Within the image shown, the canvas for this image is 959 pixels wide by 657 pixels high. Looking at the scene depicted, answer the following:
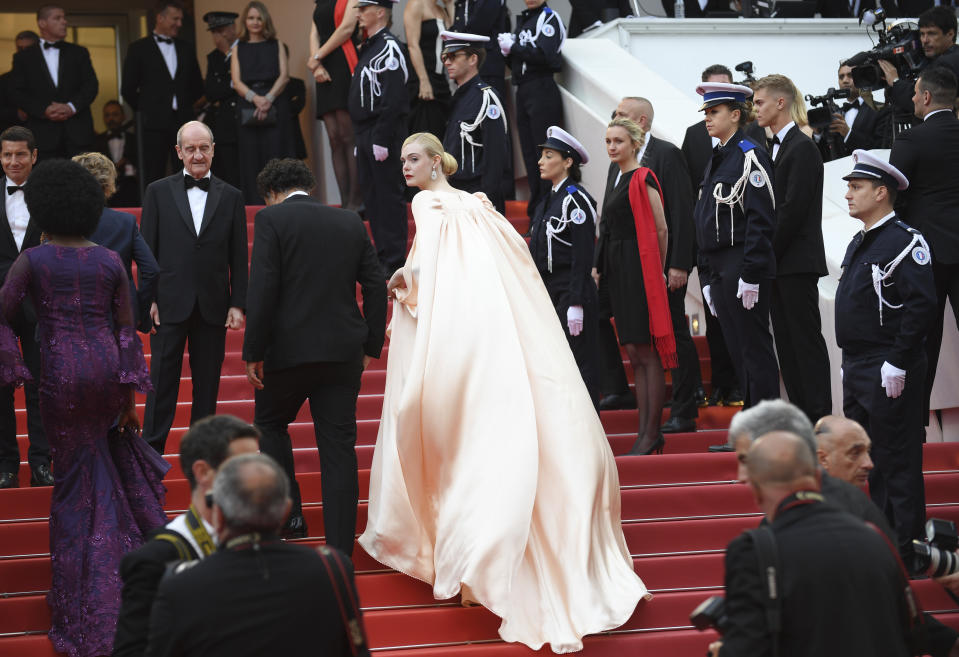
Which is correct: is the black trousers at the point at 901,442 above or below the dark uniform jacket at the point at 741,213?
below

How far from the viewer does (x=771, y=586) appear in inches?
131

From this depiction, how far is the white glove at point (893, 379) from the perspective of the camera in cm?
609

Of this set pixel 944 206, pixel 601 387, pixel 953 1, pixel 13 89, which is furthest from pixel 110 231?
pixel 953 1

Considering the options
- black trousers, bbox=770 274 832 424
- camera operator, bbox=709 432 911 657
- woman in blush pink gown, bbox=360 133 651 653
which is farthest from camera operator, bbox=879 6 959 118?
camera operator, bbox=709 432 911 657

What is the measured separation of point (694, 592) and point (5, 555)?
3051 millimetres

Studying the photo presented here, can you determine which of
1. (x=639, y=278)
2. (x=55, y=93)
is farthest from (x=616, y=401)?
(x=55, y=93)

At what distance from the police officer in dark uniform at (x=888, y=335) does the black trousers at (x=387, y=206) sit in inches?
144

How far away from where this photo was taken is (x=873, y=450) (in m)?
6.26

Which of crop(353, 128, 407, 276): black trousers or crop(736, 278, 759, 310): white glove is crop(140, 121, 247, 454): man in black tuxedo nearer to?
crop(353, 128, 407, 276): black trousers

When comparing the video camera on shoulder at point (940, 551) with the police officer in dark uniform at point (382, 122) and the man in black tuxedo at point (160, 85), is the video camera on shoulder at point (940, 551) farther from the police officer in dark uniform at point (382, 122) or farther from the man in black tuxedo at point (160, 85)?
the man in black tuxedo at point (160, 85)

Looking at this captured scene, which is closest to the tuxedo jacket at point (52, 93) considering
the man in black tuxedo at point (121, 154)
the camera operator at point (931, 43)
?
the man in black tuxedo at point (121, 154)

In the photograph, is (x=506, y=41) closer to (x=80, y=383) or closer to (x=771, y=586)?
(x=80, y=383)

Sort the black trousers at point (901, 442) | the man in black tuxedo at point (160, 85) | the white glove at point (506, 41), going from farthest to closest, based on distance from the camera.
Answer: the man in black tuxedo at point (160, 85), the white glove at point (506, 41), the black trousers at point (901, 442)

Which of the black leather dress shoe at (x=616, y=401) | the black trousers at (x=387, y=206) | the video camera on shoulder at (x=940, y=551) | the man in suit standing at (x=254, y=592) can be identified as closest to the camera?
the man in suit standing at (x=254, y=592)
